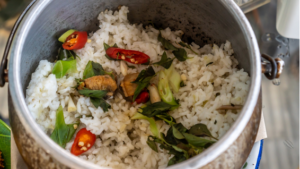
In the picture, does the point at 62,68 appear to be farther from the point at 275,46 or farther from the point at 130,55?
the point at 275,46

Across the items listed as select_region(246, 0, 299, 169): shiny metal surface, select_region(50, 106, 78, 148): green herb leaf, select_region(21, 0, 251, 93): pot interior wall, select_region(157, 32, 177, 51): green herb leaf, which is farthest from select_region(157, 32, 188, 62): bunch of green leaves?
select_region(246, 0, 299, 169): shiny metal surface

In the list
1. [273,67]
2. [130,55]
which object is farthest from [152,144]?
[273,67]

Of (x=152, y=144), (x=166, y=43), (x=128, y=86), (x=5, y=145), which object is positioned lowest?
(x=5, y=145)

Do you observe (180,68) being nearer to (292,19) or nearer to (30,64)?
(30,64)

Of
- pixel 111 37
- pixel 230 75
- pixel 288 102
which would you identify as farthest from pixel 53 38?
pixel 288 102

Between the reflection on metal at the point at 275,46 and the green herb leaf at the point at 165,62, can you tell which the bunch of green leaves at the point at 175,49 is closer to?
the green herb leaf at the point at 165,62

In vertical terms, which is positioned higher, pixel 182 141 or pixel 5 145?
pixel 182 141
